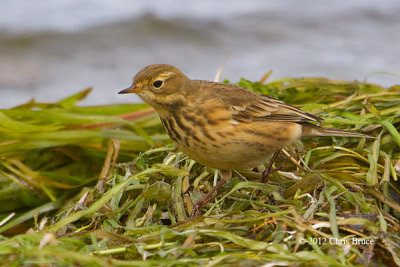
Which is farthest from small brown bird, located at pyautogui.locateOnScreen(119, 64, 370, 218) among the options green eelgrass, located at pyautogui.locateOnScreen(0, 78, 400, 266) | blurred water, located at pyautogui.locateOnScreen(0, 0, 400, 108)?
blurred water, located at pyautogui.locateOnScreen(0, 0, 400, 108)

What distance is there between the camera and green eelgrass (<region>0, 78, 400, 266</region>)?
12.3ft

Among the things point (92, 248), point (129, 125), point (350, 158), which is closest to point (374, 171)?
point (350, 158)

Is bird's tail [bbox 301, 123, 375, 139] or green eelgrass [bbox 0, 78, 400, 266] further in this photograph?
bird's tail [bbox 301, 123, 375, 139]

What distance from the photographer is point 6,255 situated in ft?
12.0

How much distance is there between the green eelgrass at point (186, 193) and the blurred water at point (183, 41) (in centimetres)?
486

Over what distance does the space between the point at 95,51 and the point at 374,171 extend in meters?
10.0

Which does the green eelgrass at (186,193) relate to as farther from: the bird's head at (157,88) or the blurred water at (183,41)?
the blurred water at (183,41)

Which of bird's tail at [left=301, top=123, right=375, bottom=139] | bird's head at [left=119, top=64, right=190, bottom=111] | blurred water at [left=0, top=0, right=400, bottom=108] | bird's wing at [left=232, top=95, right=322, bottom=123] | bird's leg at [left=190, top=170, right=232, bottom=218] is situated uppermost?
blurred water at [left=0, top=0, right=400, bottom=108]

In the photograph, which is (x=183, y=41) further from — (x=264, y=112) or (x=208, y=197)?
(x=208, y=197)

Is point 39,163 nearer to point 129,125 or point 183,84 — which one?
point 129,125

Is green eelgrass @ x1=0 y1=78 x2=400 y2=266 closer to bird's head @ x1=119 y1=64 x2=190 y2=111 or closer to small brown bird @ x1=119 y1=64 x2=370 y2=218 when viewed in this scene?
small brown bird @ x1=119 y1=64 x2=370 y2=218

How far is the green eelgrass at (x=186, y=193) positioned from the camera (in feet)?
12.3

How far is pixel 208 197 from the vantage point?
4684 mm

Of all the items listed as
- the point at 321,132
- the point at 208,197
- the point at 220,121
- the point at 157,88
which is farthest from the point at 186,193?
the point at 321,132
